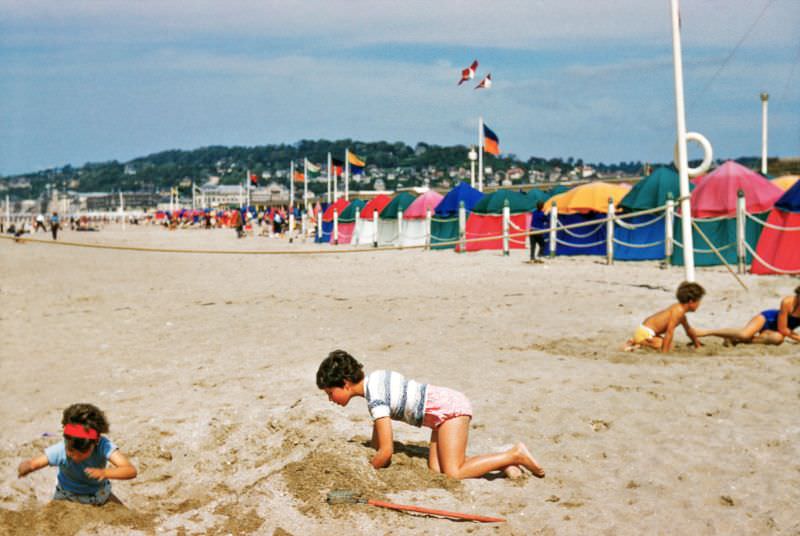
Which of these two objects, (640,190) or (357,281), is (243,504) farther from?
(640,190)

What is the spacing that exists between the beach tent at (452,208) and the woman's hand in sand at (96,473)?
23.0 metres

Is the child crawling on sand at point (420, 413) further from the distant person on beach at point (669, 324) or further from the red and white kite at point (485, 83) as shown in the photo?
the red and white kite at point (485, 83)

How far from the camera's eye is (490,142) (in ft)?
113

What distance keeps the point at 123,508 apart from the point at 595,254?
65.3ft

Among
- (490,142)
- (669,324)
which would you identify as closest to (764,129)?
(490,142)

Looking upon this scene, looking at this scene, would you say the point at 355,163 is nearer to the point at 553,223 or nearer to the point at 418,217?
the point at 418,217

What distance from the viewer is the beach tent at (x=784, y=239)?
15.4 meters

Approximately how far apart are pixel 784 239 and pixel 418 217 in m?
16.7

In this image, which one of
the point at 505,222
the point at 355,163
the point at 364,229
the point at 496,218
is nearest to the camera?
the point at 505,222

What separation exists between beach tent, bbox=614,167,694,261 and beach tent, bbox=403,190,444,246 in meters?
10.1

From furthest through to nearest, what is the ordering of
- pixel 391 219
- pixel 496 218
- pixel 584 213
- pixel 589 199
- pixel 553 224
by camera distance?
pixel 391 219 < pixel 496 218 < pixel 589 199 < pixel 584 213 < pixel 553 224

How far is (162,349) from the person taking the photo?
9.60 m

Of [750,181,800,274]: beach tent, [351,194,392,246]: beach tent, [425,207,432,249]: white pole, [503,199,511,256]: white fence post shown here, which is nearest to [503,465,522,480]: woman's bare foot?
[750,181,800,274]: beach tent

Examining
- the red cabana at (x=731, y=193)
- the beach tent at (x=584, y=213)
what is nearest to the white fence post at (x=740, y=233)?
the red cabana at (x=731, y=193)
